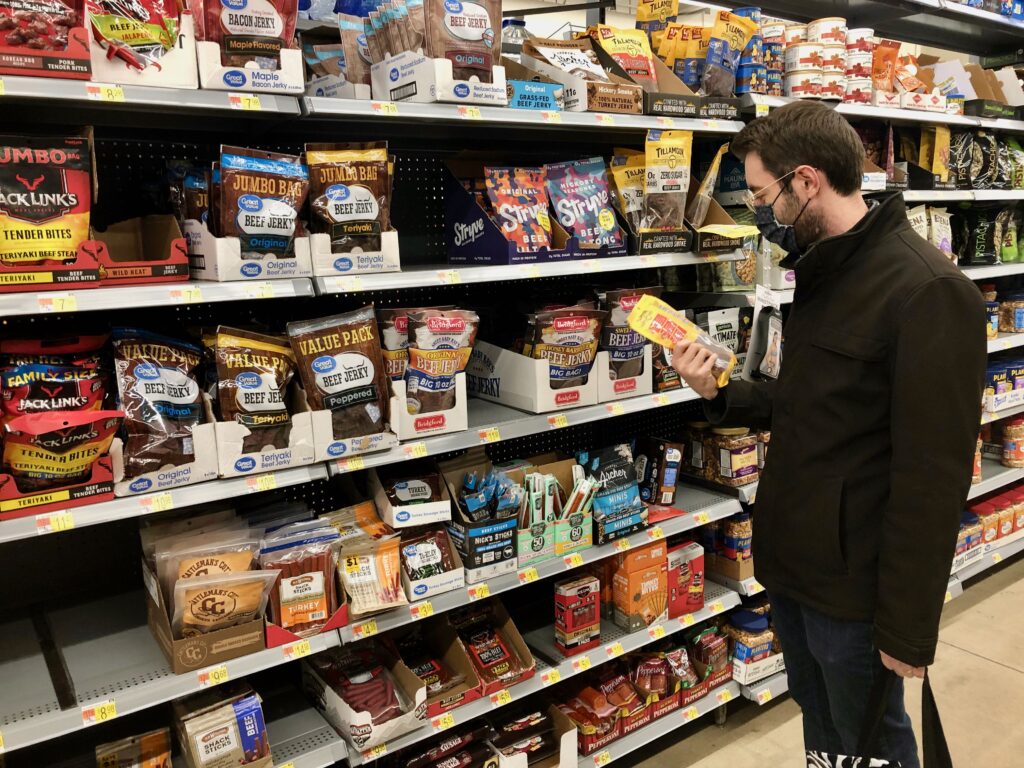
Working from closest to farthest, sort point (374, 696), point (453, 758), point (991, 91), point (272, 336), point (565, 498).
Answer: point (272, 336) < point (374, 696) < point (453, 758) < point (565, 498) < point (991, 91)

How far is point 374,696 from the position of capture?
2.12 metres

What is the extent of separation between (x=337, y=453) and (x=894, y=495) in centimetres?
127

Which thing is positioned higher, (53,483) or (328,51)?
(328,51)

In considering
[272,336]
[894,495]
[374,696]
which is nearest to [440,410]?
[272,336]

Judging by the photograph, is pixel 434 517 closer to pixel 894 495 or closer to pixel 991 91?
pixel 894 495

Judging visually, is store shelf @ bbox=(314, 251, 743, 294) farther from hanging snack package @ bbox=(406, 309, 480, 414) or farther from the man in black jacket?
the man in black jacket

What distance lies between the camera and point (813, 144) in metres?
1.73

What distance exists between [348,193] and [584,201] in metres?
0.81

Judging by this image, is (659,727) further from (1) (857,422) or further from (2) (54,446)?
(2) (54,446)

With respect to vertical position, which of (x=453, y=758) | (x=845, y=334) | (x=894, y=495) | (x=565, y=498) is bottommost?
(x=453, y=758)

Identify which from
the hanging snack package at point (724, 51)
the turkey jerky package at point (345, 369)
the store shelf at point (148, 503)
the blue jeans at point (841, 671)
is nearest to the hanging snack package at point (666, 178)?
the hanging snack package at point (724, 51)

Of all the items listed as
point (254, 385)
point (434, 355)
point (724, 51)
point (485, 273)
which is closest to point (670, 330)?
point (485, 273)

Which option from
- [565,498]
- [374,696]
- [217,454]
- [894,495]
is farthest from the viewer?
[565,498]

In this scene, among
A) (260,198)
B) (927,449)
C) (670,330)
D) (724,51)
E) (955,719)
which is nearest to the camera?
(927,449)
